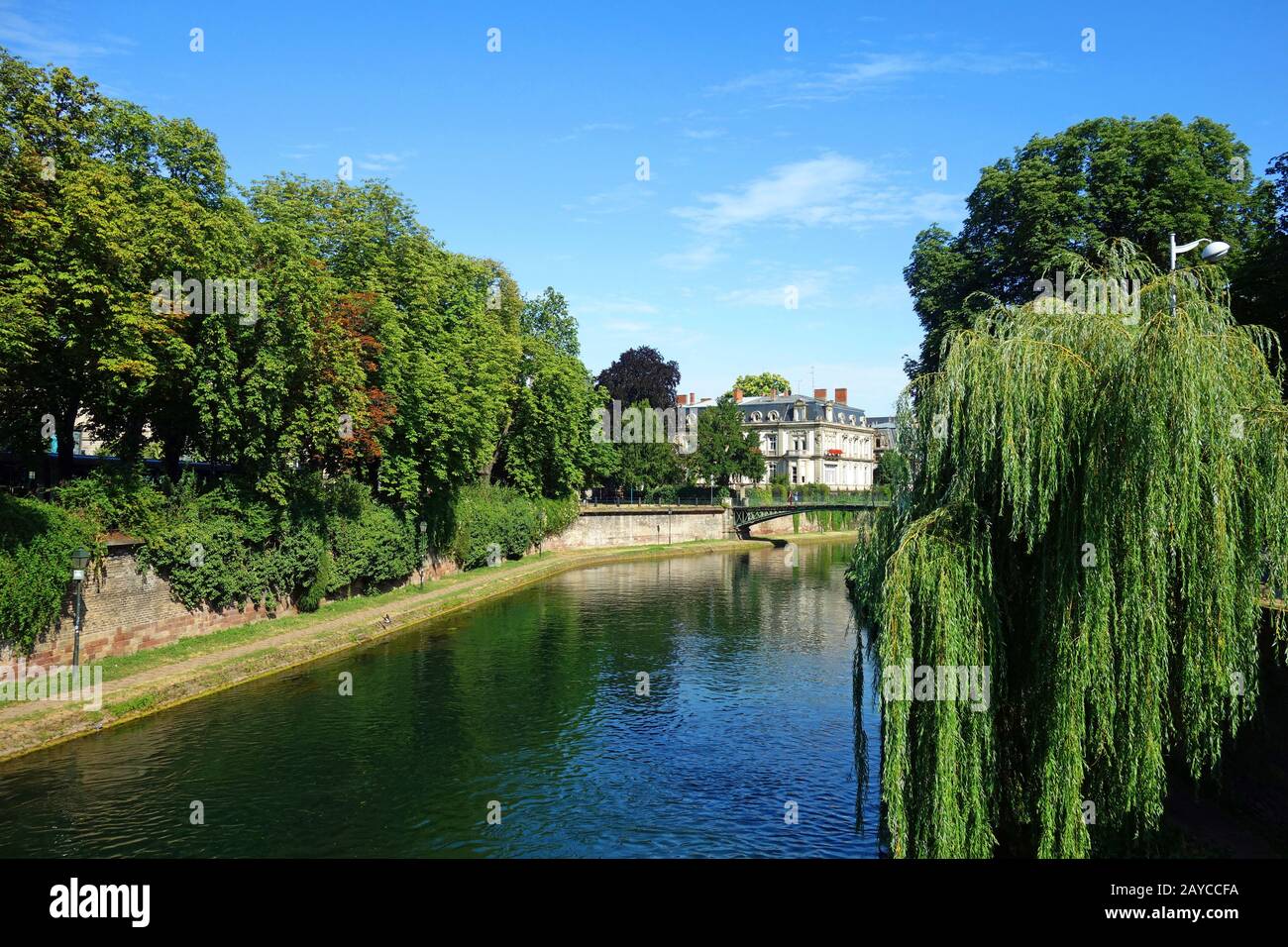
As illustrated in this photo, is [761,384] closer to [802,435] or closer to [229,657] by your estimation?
[802,435]

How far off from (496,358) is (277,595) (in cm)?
2072

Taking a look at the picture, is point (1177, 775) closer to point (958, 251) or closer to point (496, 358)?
point (958, 251)

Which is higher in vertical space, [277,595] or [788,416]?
[788,416]

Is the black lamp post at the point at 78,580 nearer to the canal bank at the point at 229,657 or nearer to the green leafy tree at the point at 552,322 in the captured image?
the canal bank at the point at 229,657

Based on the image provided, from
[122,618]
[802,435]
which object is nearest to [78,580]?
[122,618]

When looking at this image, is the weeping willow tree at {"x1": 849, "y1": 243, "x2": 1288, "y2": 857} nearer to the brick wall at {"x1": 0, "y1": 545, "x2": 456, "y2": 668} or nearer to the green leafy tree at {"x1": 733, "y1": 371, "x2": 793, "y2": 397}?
the brick wall at {"x1": 0, "y1": 545, "x2": 456, "y2": 668}

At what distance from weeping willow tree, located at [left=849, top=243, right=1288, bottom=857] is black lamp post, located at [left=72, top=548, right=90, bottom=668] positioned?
21.8 meters

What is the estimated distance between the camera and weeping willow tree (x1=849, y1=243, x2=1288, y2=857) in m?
11.7

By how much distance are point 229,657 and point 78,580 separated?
18.6ft

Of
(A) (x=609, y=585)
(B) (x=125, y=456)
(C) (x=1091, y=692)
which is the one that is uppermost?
(B) (x=125, y=456)

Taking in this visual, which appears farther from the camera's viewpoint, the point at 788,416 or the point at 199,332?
the point at 788,416

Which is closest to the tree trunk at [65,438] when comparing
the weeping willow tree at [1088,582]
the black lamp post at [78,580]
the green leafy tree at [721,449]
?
the black lamp post at [78,580]

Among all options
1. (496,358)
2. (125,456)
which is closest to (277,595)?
(125,456)
